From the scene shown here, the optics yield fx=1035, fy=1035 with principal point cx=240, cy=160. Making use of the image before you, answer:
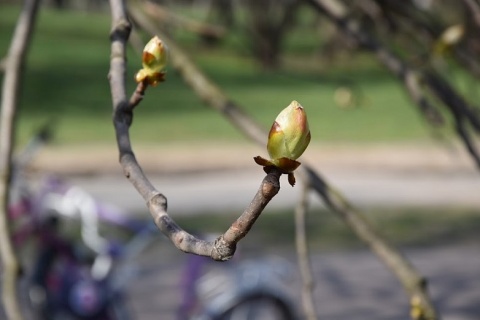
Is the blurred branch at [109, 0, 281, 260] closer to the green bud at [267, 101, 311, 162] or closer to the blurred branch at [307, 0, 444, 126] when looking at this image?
the green bud at [267, 101, 311, 162]

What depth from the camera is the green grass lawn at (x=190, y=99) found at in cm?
1650

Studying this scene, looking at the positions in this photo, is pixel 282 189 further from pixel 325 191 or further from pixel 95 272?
pixel 325 191

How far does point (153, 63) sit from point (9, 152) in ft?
2.66

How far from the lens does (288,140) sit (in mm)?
828

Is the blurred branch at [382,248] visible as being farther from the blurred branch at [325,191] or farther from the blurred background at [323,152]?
the blurred background at [323,152]

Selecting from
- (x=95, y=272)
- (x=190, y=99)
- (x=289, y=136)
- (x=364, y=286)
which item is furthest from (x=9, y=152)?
(x=190, y=99)

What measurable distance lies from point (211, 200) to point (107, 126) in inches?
234

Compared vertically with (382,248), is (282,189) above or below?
below

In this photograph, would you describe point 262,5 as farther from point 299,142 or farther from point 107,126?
point 299,142

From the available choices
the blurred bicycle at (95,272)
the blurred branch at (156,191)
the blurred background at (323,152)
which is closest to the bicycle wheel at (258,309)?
the blurred bicycle at (95,272)

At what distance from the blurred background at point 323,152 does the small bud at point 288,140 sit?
35.9 inches

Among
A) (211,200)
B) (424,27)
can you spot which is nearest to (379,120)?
(211,200)

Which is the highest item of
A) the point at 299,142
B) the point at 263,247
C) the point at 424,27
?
the point at 299,142

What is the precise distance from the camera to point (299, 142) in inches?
32.8
